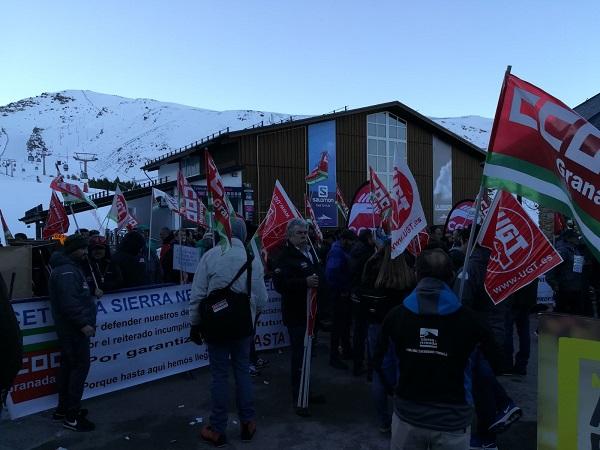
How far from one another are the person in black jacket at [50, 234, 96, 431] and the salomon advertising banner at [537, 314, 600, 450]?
12.8 feet

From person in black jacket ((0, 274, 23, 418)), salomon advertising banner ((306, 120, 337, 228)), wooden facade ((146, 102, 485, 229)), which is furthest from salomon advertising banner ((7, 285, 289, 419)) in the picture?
salomon advertising banner ((306, 120, 337, 228))

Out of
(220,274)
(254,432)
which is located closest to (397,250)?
(220,274)

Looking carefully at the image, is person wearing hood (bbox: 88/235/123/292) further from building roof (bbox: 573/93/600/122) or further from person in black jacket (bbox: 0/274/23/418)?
building roof (bbox: 573/93/600/122)

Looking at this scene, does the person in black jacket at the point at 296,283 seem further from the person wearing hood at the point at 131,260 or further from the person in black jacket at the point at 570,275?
the person in black jacket at the point at 570,275

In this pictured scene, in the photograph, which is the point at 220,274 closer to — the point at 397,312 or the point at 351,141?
the point at 397,312

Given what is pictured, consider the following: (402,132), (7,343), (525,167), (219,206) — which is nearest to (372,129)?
(402,132)

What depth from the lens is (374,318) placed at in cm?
475

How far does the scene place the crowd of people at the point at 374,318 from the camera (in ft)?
8.34

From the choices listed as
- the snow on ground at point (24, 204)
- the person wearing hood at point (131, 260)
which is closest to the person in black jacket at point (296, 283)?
the person wearing hood at point (131, 260)

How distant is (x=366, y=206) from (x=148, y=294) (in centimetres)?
393

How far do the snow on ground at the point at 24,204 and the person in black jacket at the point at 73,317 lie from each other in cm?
2484

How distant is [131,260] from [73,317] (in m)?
2.45

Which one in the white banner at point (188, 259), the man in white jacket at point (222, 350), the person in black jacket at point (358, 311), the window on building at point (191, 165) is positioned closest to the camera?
the man in white jacket at point (222, 350)

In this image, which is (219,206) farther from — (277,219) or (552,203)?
(552,203)
